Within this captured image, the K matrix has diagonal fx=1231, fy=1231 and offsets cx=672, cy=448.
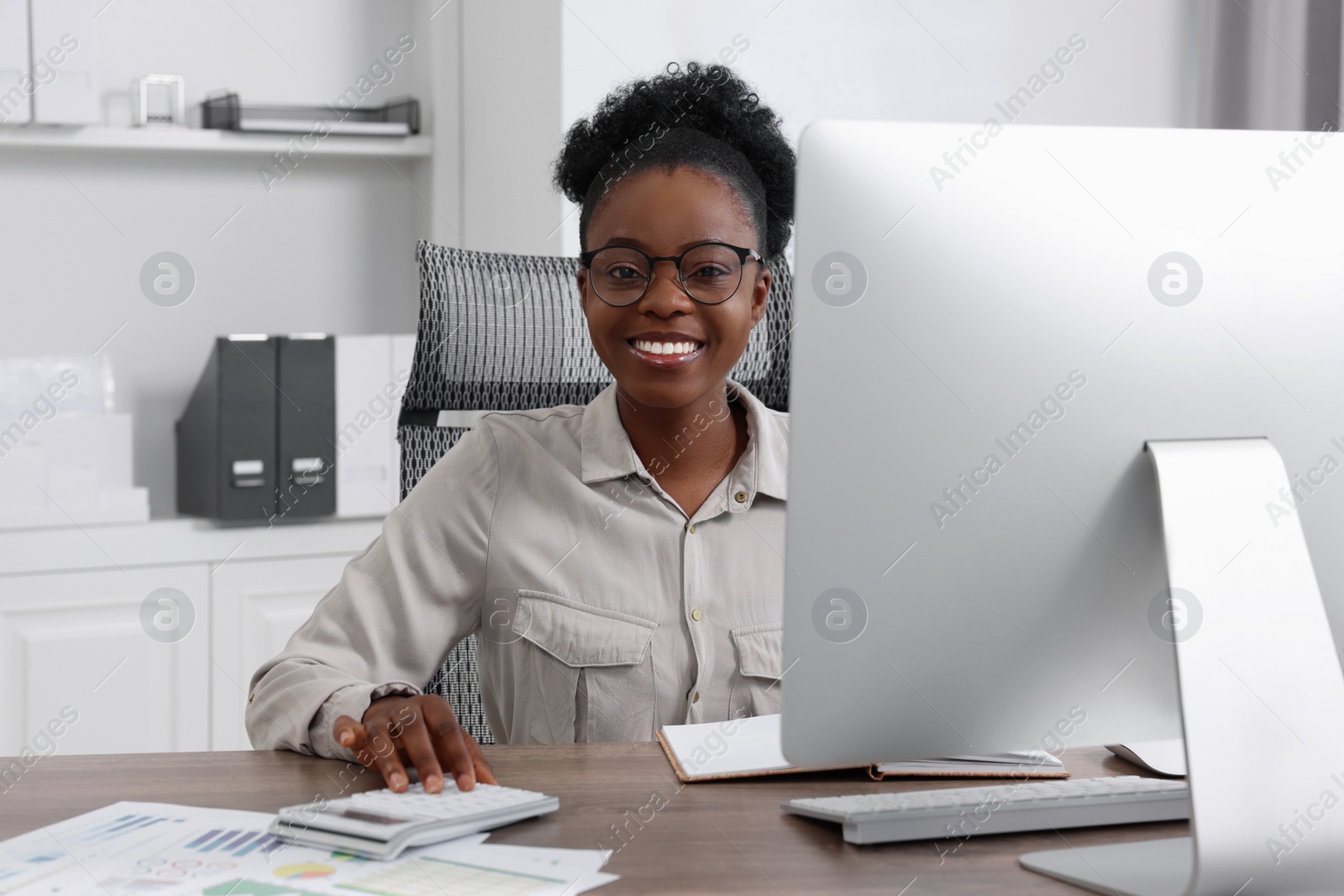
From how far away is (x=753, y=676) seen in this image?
3.89 feet

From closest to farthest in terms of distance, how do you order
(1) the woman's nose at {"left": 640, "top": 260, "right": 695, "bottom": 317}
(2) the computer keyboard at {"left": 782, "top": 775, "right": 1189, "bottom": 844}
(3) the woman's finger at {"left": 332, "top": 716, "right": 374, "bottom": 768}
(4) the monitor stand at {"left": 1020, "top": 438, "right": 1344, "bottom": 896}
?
(4) the monitor stand at {"left": 1020, "top": 438, "right": 1344, "bottom": 896} → (2) the computer keyboard at {"left": 782, "top": 775, "right": 1189, "bottom": 844} → (3) the woman's finger at {"left": 332, "top": 716, "right": 374, "bottom": 768} → (1) the woman's nose at {"left": 640, "top": 260, "right": 695, "bottom": 317}

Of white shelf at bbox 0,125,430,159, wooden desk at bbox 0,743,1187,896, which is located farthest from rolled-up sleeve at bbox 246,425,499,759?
white shelf at bbox 0,125,430,159

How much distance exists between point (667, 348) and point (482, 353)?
11.1 inches

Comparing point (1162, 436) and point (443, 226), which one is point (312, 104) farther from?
point (1162, 436)

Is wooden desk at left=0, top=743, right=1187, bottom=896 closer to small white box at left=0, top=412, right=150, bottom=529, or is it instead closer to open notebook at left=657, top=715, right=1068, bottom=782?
open notebook at left=657, top=715, right=1068, bottom=782

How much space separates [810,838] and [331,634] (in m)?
0.54

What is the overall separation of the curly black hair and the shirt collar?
0.18 m

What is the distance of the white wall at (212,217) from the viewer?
260 centimetres

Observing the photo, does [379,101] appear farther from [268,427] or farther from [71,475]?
[71,475]

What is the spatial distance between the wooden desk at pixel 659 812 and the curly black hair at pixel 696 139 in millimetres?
599

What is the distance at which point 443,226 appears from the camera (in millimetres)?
2797

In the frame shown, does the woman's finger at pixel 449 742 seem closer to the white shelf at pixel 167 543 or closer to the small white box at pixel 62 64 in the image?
the white shelf at pixel 167 543

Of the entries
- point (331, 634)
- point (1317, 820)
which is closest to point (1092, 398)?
point (1317, 820)

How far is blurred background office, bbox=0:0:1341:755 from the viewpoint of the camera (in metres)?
2.28
